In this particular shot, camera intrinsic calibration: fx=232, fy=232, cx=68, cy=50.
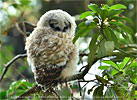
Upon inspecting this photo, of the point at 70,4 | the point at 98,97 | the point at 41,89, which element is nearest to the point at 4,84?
the point at 70,4

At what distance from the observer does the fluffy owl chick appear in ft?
4.23

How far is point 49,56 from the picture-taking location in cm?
129

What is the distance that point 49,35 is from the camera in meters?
1.39

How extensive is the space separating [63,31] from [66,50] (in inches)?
7.0

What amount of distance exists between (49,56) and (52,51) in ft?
0.11

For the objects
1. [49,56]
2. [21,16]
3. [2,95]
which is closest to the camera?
[49,56]

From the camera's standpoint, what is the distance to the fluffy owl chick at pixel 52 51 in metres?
1.29

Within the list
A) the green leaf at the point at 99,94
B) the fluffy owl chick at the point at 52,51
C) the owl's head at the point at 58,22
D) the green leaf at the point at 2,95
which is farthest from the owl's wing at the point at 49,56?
the green leaf at the point at 2,95

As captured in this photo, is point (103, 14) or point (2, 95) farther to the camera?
point (2, 95)

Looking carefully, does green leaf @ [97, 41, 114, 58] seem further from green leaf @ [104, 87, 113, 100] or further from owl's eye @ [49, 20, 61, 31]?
owl's eye @ [49, 20, 61, 31]

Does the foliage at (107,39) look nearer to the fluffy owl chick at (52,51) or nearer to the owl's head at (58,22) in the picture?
the fluffy owl chick at (52,51)

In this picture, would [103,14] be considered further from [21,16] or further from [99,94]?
[21,16]

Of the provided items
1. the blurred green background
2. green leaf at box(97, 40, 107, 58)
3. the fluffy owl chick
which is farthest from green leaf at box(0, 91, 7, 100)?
green leaf at box(97, 40, 107, 58)

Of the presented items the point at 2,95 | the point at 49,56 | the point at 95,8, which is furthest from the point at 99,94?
the point at 2,95
